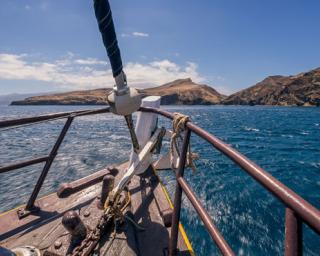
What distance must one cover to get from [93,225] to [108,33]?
2723 millimetres

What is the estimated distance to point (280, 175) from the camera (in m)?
9.03

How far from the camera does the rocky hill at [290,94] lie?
301 feet

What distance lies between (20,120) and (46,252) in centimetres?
172

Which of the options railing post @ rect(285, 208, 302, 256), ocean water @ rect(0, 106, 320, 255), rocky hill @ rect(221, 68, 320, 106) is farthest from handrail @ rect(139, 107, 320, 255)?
rocky hill @ rect(221, 68, 320, 106)

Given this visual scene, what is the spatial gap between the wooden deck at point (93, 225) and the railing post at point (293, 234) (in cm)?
214

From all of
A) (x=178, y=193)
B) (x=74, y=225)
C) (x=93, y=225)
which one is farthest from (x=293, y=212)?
(x=93, y=225)

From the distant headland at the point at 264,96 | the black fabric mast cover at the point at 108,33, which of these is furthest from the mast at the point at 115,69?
the distant headland at the point at 264,96

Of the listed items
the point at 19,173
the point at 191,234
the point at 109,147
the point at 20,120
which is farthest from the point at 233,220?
the point at 109,147

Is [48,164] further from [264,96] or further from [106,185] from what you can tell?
[264,96]

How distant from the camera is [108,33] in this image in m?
2.00

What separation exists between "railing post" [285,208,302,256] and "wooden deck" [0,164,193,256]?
214 centimetres

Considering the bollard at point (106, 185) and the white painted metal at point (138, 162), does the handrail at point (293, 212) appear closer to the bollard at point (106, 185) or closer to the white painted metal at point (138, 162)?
the white painted metal at point (138, 162)

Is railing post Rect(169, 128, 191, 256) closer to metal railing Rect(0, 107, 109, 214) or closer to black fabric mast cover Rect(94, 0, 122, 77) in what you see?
black fabric mast cover Rect(94, 0, 122, 77)

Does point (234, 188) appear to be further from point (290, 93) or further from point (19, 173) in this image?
point (290, 93)
